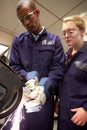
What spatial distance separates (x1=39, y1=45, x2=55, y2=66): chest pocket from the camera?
1.21m

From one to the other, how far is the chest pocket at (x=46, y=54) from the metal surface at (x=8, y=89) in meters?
0.60

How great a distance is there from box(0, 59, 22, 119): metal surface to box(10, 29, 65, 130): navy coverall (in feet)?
1.70

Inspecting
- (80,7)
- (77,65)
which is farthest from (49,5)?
(77,65)

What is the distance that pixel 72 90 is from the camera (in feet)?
3.83

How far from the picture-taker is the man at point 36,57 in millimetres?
1146

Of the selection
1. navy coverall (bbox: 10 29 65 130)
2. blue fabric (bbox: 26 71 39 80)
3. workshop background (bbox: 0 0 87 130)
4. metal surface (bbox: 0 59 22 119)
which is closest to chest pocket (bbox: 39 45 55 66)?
navy coverall (bbox: 10 29 65 130)

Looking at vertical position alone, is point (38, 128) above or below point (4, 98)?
below

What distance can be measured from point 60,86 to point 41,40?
272mm

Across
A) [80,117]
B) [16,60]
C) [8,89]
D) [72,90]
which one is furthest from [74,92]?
[8,89]

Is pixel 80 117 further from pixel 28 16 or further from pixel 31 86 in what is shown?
pixel 28 16

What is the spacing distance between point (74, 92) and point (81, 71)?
11cm

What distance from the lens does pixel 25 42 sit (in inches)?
49.9

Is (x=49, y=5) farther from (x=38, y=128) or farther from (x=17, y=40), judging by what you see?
(x=38, y=128)

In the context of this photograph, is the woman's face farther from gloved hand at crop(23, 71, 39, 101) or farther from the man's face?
gloved hand at crop(23, 71, 39, 101)
